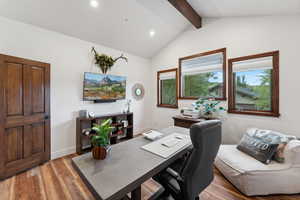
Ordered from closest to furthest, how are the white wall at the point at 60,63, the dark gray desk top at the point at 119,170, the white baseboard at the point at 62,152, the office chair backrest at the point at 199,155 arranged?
the dark gray desk top at the point at 119,170
the office chair backrest at the point at 199,155
the white wall at the point at 60,63
the white baseboard at the point at 62,152

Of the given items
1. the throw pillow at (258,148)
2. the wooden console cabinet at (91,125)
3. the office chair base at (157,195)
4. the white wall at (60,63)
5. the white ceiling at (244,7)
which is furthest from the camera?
the wooden console cabinet at (91,125)

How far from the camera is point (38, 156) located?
2.50 meters

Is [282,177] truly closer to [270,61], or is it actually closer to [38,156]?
[270,61]

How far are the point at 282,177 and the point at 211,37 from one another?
304cm

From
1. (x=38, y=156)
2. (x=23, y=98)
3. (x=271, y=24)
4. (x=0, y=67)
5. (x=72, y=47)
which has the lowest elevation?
(x=38, y=156)

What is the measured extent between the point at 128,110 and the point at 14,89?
2.56 m

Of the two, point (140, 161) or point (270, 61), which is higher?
point (270, 61)

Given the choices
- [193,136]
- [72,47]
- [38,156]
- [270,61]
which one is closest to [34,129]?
[38,156]

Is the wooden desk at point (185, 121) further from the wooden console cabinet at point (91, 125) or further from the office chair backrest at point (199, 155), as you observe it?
the office chair backrest at point (199, 155)

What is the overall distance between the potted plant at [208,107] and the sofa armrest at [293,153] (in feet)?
4.20

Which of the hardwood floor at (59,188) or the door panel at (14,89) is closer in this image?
the hardwood floor at (59,188)

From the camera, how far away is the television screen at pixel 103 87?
3.17 metres

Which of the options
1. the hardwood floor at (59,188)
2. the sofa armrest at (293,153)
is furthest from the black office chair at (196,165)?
the sofa armrest at (293,153)

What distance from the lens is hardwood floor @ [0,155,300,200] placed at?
1737mm
